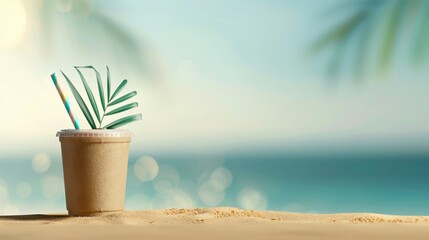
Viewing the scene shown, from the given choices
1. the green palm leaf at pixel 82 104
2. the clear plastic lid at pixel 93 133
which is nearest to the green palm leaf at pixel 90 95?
the green palm leaf at pixel 82 104

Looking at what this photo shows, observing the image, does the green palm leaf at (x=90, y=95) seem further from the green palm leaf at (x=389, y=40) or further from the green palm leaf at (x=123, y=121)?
the green palm leaf at (x=389, y=40)

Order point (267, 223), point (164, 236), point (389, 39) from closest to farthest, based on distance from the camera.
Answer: point (164, 236)
point (267, 223)
point (389, 39)

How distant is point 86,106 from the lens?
14.1 feet

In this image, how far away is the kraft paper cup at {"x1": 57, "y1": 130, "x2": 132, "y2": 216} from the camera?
13.7 feet

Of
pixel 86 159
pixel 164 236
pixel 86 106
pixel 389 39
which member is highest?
Result: pixel 389 39

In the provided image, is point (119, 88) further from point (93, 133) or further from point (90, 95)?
point (93, 133)

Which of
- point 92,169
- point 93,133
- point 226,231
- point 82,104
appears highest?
point 82,104

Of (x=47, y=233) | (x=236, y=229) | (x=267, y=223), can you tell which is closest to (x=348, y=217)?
(x=267, y=223)

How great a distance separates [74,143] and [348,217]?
159 cm

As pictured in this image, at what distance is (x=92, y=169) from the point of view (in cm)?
419

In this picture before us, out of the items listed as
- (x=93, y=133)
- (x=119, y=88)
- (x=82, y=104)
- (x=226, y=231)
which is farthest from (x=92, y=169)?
(x=226, y=231)

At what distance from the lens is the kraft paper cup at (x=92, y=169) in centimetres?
418

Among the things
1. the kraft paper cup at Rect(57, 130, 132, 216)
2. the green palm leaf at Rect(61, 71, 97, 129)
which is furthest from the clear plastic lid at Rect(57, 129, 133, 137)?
the green palm leaf at Rect(61, 71, 97, 129)

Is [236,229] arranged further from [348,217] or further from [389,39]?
[389,39]
